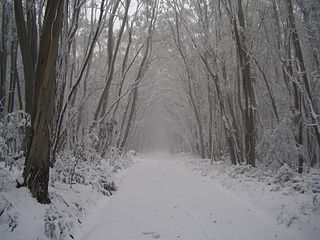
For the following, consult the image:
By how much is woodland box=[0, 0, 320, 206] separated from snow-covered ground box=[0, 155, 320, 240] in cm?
77

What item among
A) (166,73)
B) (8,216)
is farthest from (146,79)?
(8,216)

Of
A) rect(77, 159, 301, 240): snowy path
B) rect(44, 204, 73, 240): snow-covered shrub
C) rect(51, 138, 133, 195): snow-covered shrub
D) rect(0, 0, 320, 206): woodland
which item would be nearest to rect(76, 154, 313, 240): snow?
rect(77, 159, 301, 240): snowy path

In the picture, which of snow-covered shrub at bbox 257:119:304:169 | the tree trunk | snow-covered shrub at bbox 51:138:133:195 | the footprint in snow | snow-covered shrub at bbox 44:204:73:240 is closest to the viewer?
snow-covered shrub at bbox 44:204:73:240

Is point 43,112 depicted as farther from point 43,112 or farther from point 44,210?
point 44,210

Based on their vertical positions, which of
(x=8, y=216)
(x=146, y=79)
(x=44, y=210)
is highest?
(x=146, y=79)

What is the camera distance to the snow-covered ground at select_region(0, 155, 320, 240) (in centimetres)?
492

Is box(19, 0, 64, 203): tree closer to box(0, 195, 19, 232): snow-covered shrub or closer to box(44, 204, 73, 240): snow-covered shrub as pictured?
box(44, 204, 73, 240): snow-covered shrub

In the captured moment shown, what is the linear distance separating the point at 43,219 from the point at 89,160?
7.20 metres

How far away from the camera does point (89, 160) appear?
11.8 m

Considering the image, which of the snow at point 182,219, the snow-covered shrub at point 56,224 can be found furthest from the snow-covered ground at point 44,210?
the snow at point 182,219

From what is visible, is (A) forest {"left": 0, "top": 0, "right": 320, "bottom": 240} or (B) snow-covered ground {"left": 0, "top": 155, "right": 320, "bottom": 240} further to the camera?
(A) forest {"left": 0, "top": 0, "right": 320, "bottom": 240}

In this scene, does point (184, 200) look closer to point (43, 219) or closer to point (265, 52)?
point (43, 219)

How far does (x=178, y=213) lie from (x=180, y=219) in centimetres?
51

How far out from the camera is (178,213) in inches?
260
